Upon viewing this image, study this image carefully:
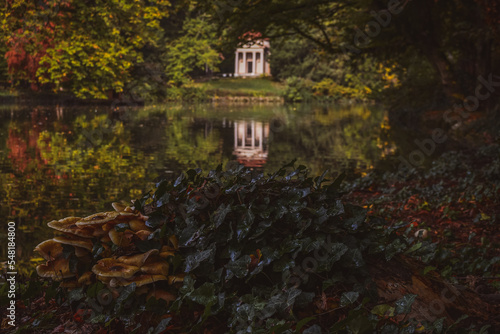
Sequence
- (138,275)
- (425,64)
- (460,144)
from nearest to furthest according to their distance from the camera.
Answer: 1. (138,275)
2. (460,144)
3. (425,64)

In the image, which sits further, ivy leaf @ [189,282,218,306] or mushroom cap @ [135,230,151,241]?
mushroom cap @ [135,230,151,241]

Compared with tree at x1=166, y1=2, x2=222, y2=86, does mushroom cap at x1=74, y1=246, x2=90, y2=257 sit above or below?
below

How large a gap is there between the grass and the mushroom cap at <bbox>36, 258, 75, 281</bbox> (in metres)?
49.4

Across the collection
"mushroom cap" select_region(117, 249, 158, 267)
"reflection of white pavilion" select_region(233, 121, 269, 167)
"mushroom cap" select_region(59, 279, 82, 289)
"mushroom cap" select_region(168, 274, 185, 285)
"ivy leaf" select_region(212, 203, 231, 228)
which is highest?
"ivy leaf" select_region(212, 203, 231, 228)

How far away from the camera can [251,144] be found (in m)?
15.6

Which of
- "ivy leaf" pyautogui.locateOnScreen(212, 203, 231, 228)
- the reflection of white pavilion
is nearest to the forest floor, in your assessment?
"ivy leaf" pyautogui.locateOnScreen(212, 203, 231, 228)

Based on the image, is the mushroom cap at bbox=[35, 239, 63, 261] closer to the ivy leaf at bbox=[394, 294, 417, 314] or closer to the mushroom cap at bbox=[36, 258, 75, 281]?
the mushroom cap at bbox=[36, 258, 75, 281]

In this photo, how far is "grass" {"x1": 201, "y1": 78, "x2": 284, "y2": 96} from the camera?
52609 millimetres

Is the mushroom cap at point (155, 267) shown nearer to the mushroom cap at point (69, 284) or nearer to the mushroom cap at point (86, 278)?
the mushroom cap at point (86, 278)

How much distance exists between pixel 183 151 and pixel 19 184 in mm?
5463

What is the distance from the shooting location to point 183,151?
13625mm

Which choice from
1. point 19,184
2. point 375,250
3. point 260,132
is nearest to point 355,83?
point 260,132

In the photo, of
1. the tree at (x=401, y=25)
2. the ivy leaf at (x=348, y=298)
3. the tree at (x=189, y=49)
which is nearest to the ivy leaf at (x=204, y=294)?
the ivy leaf at (x=348, y=298)

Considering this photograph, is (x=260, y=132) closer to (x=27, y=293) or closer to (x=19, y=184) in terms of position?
(x=19, y=184)
